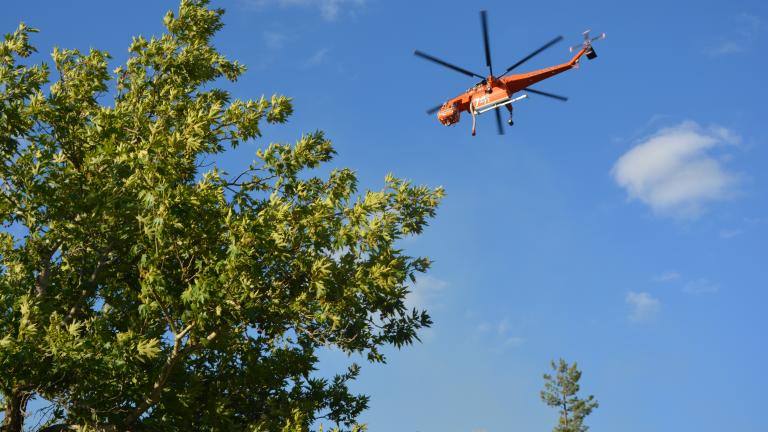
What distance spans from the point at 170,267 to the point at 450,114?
20.5m

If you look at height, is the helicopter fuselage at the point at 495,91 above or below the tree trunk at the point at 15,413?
above

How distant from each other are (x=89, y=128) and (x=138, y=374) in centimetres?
558

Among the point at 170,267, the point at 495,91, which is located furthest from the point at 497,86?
the point at 170,267

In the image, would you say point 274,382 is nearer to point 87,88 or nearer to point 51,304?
point 51,304

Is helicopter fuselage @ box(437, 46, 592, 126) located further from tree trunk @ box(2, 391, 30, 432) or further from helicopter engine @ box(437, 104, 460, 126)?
tree trunk @ box(2, 391, 30, 432)

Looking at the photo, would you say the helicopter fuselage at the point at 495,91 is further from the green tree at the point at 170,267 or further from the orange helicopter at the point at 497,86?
the green tree at the point at 170,267

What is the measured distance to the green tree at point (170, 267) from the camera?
13.9m

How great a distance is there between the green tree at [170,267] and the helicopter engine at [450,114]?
1601 cm

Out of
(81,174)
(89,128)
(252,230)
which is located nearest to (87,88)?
(89,128)

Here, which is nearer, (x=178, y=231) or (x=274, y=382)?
(x=178, y=231)

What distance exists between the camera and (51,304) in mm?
15344

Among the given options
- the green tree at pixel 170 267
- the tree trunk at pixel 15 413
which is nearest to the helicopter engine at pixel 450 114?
the green tree at pixel 170 267

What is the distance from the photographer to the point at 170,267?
587 inches

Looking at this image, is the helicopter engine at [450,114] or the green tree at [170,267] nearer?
the green tree at [170,267]
